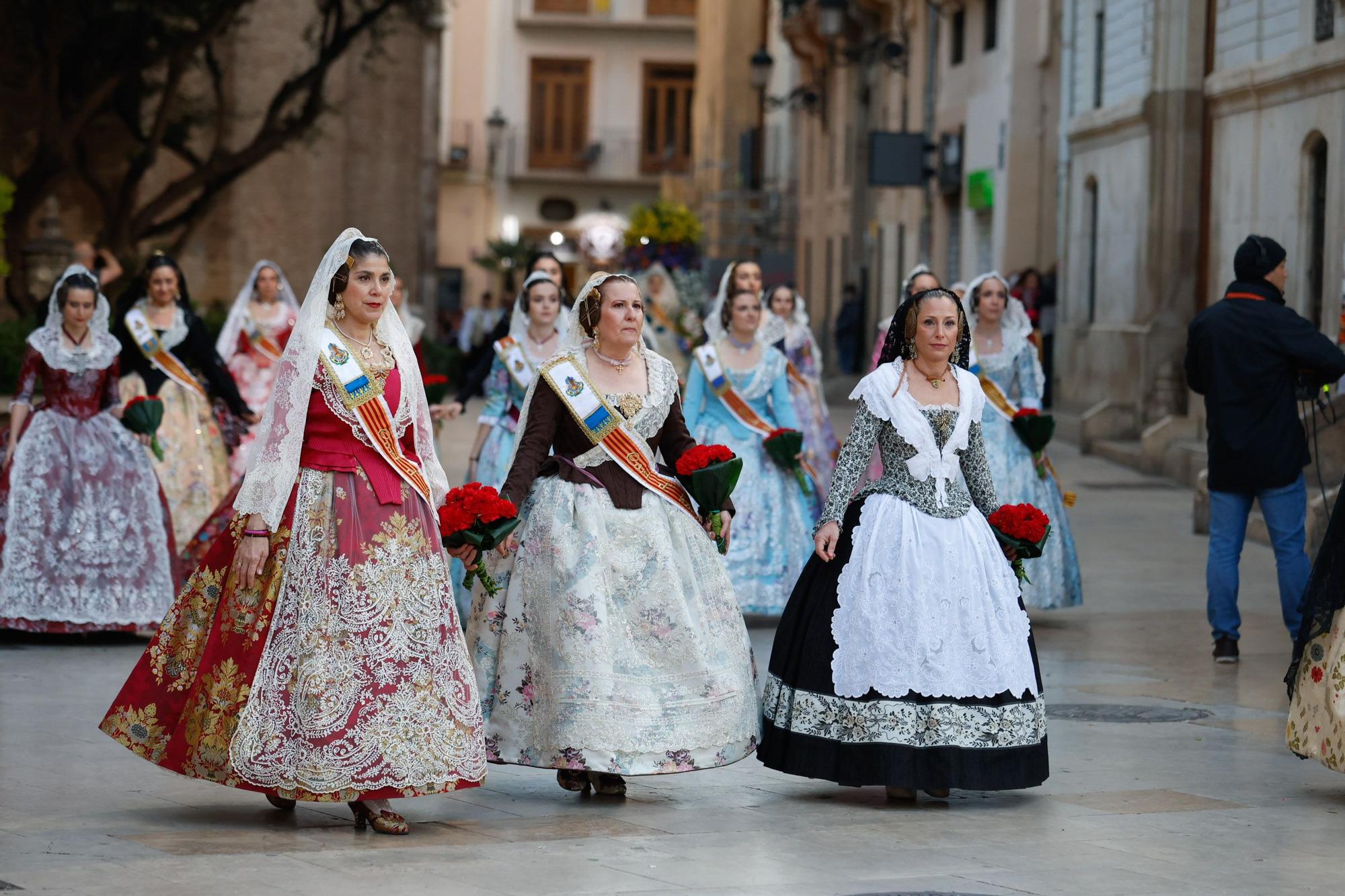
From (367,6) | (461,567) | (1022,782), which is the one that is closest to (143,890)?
(1022,782)

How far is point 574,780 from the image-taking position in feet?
23.9

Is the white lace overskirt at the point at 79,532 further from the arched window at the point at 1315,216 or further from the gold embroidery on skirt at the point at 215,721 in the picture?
the arched window at the point at 1315,216

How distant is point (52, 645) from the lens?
36.2 feet

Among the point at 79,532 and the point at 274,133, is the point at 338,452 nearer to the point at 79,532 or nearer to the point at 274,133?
the point at 79,532

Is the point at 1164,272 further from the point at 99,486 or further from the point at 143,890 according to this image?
the point at 143,890

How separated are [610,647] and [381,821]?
902 millimetres

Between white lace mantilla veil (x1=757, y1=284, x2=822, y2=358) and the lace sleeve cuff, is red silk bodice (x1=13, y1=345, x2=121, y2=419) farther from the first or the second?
the lace sleeve cuff

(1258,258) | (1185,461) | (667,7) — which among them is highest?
(667,7)

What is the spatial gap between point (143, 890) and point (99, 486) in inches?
224

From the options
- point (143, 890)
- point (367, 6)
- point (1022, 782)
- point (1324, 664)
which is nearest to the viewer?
point (143, 890)

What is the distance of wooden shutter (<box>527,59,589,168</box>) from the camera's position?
61562 mm

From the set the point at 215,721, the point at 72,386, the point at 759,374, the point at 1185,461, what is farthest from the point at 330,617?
the point at 1185,461

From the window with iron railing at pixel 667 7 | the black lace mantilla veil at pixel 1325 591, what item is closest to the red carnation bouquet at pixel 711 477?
the black lace mantilla veil at pixel 1325 591

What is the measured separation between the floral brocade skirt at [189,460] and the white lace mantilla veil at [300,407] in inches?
238
